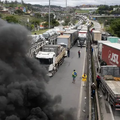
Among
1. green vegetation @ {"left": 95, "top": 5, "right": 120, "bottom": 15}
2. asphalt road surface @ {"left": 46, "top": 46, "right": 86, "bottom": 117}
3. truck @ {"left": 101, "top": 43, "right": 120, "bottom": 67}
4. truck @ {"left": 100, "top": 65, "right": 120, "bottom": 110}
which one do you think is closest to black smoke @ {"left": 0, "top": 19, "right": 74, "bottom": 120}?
asphalt road surface @ {"left": 46, "top": 46, "right": 86, "bottom": 117}

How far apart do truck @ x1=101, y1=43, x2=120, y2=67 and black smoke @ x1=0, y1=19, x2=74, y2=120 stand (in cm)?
643

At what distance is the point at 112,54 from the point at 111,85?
212 inches

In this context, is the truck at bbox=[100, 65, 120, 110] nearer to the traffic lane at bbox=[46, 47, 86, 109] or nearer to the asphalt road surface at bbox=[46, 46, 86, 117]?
the asphalt road surface at bbox=[46, 46, 86, 117]

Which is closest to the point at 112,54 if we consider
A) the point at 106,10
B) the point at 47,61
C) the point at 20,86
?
the point at 47,61

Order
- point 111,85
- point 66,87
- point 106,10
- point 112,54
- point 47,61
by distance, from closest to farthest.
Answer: point 111,85, point 66,87, point 47,61, point 112,54, point 106,10

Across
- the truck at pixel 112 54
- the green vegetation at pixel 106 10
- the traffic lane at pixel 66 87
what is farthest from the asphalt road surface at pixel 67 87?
the green vegetation at pixel 106 10

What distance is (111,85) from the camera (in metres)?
11.3

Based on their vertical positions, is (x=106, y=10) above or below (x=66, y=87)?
above

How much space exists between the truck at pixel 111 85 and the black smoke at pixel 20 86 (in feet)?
8.14

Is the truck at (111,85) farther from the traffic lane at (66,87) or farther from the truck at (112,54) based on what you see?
the traffic lane at (66,87)

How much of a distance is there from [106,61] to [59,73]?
186 inches

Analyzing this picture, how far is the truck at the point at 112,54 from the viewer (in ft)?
48.7

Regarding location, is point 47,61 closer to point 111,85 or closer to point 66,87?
point 66,87

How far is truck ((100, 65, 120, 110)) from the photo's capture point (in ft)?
32.5
